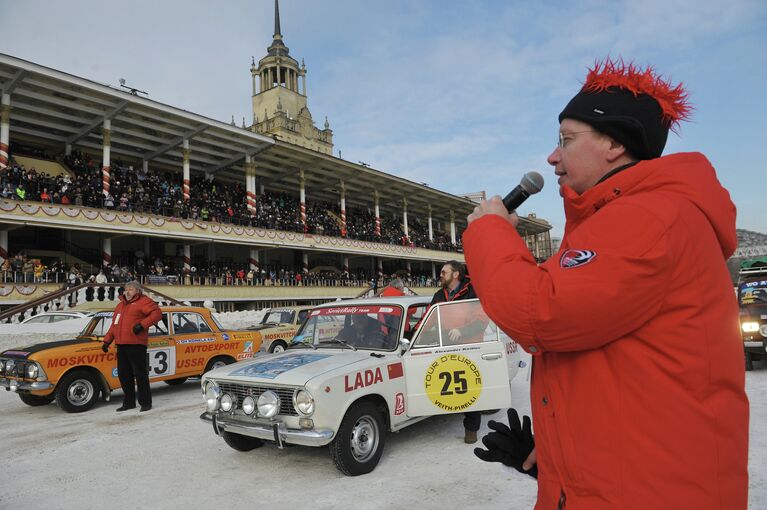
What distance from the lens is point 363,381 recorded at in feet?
15.9

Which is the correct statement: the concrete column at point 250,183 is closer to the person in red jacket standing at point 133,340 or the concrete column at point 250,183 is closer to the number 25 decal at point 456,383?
the person in red jacket standing at point 133,340

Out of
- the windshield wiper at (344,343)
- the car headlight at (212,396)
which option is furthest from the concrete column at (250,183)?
the car headlight at (212,396)

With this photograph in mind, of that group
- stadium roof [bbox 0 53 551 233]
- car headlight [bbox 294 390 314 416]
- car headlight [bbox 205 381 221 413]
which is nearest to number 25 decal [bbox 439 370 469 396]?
car headlight [bbox 294 390 314 416]

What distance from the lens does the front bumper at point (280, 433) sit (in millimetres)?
4434

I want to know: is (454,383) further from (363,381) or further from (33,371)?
(33,371)

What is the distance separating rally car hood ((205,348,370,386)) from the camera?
470 centimetres

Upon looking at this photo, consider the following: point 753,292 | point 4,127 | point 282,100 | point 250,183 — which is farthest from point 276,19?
point 753,292

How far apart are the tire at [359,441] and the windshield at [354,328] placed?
812 mm

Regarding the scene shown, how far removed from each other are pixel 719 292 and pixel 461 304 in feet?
14.6

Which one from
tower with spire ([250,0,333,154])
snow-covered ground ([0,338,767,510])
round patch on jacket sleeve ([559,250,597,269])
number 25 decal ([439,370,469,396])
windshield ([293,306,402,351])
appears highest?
tower with spire ([250,0,333,154])

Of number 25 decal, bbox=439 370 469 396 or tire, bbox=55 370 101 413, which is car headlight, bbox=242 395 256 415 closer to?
number 25 decal, bbox=439 370 469 396

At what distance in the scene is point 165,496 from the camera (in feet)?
14.6

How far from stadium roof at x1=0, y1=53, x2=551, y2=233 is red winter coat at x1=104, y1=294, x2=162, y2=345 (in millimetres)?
18801

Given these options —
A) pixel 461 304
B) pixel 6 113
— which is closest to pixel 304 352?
pixel 461 304
